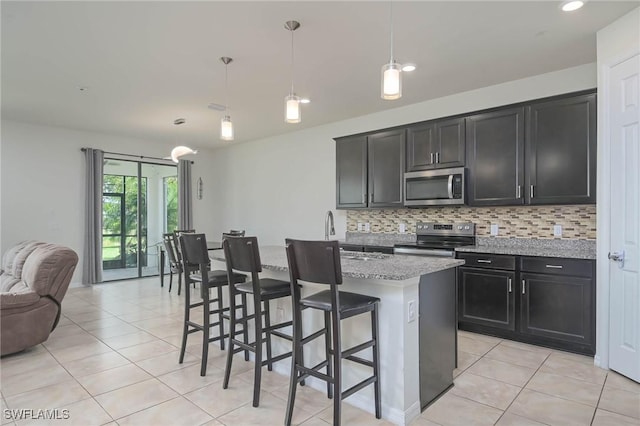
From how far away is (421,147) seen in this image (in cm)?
456

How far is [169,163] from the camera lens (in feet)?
25.3

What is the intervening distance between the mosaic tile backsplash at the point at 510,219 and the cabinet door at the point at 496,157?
316mm

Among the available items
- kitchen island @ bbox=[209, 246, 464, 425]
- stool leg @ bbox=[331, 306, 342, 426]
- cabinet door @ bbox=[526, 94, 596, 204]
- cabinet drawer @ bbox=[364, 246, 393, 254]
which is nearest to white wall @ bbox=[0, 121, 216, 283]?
cabinet drawer @ bbox=[364, 246, 393, 254]

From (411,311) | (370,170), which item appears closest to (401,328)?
(411,311)

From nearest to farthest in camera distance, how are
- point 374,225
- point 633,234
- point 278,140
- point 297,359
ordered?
point 297,359, point 633,234, point 374,225, point 278,140

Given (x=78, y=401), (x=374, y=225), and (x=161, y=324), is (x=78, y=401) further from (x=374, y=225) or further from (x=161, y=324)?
(x=374, y=225)

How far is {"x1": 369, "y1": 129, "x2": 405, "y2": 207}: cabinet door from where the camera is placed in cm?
477

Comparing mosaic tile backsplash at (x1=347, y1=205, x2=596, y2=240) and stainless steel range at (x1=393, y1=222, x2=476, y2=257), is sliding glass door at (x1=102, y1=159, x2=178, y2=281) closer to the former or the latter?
mosaic tile backsplash at (x1=347, y1=205, x2=596, y2=240)

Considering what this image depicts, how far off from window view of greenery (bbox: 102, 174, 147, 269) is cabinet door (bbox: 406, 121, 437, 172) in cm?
540

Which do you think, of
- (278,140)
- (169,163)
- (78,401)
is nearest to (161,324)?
(78,401)

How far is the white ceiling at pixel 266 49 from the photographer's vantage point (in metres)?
2.69

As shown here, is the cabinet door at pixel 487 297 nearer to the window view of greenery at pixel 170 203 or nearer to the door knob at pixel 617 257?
the door knob at pixel 617 257

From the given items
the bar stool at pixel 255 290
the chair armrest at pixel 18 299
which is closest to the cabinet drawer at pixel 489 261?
the bar stool at pixel 255 290

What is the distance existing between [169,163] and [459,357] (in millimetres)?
6646
